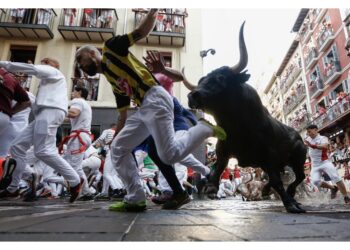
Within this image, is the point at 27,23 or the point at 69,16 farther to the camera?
the point at 69,16

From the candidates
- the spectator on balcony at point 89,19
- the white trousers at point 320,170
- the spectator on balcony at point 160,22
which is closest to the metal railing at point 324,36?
the spectator on balcony at point 160,22

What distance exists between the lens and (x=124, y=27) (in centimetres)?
1524

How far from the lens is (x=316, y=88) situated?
28406 millimetres

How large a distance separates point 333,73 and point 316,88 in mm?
3785

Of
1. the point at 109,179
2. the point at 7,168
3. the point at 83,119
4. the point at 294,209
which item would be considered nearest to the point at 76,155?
the point at 83,119

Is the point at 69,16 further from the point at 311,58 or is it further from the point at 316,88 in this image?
the point at 311,58

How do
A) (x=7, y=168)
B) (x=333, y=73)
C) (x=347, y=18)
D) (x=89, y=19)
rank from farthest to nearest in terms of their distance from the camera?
(x=333, y=73)
(x=347, y=18)
(x=89, y=19)
(x=7, y=168)

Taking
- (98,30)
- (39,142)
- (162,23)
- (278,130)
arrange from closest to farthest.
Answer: (278,130), (39,142), (98,30), (162,23)

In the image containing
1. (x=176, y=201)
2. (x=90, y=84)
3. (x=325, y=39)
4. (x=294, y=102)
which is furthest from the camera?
(x=294, y=102)

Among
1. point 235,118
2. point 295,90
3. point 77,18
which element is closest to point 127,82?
point 235,118

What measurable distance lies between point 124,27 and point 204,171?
12.4 metres

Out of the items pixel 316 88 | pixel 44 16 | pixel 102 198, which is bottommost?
pixel 102 198

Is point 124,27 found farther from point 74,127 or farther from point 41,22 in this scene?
point 74,127

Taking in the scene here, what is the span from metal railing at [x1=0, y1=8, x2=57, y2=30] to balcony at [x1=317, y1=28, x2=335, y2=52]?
21.8m
